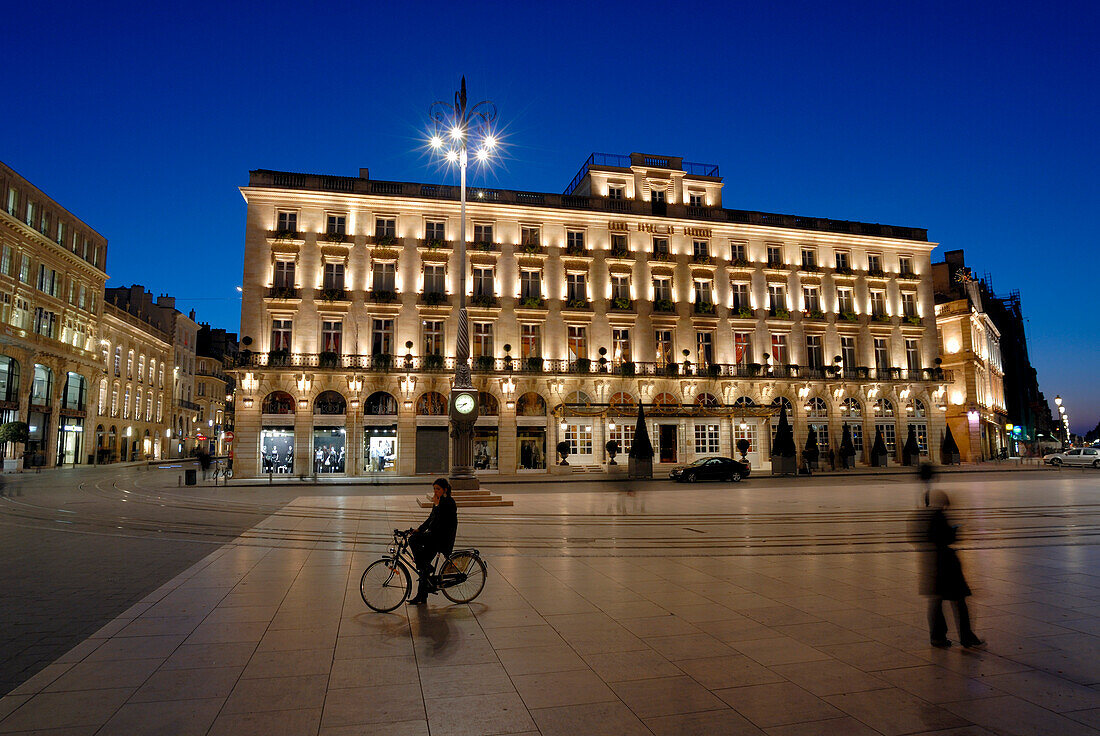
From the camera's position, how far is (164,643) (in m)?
6.55

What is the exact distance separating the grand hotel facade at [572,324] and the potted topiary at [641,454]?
4.73m

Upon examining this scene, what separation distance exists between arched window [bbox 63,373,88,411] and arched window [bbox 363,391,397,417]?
31.5m

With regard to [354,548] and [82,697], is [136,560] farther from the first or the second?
[82,697]

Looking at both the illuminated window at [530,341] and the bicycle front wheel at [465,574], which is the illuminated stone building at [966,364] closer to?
the illuminated window at [530,341]

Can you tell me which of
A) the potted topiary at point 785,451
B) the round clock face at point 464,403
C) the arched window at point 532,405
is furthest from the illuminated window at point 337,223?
the potted topiary at point 785,451

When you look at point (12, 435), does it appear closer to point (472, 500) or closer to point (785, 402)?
point (472, 500)

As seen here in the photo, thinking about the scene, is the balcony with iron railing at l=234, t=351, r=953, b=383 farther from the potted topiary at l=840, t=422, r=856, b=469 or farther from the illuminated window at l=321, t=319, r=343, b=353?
the potted topiary at l=840, t=422, r=856, b=469

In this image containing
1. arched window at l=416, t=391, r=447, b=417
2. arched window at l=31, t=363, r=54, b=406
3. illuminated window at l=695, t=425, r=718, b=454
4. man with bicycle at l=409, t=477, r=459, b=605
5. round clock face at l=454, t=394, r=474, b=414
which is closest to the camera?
man with bicycle at l=409, t=477, r=459, b=605

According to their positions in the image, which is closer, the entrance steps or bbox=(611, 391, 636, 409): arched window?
the entrance steps

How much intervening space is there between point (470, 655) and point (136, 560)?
26.4ft

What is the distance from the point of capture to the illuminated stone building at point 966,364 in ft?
180

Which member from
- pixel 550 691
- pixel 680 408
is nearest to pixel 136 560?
pixel 550 691

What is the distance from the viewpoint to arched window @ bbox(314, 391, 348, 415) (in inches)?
1507

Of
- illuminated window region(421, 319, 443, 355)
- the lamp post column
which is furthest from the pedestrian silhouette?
illuminated window region(421, 319, 443, 355)
